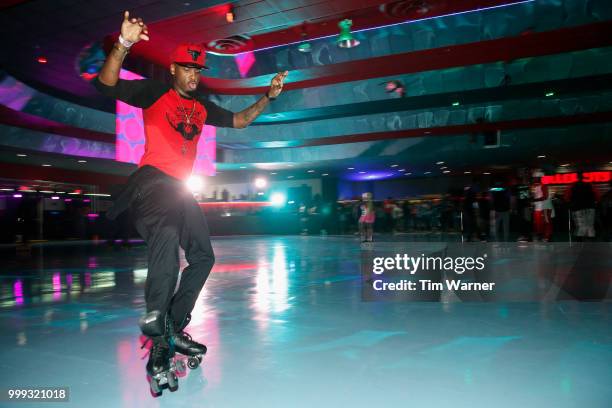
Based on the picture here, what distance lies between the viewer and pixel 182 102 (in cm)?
230

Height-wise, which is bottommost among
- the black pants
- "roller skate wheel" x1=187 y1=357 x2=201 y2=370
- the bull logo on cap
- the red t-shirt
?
"roller skate wheel" x1=187 y1=357 x2=201 y2=370

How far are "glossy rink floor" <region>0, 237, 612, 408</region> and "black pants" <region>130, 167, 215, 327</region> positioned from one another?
0.36 meters

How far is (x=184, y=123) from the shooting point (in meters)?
2.26

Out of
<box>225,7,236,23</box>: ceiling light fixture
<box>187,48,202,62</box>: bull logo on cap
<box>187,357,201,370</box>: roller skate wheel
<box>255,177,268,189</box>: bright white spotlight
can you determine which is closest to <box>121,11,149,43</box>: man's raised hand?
<box>187,48,202,62</box>: bull logo on cap

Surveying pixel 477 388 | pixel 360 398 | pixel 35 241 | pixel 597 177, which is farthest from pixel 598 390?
pixel 597 177

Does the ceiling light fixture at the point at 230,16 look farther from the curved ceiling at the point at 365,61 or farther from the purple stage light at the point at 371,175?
the purple stage light at the point at 371,175

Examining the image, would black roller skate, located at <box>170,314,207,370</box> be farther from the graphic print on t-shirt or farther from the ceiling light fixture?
the ceiling light fixture

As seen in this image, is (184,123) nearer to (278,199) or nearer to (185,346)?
(185,346)

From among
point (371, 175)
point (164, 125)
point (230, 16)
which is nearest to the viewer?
point (164, 125)

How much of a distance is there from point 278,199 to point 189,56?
22.1 meters

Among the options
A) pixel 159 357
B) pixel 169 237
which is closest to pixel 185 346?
pixel 159 357

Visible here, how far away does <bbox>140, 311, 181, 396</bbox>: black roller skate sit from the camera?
1.75 meters

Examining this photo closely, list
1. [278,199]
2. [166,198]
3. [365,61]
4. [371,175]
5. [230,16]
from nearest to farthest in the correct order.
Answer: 1. [166,198]
2. [230,16]
3. [365,61]
4. [371,175]
5. [278,199]

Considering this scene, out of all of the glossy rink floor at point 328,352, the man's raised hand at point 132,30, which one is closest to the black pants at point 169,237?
the glossy rink floor at point 328,352
